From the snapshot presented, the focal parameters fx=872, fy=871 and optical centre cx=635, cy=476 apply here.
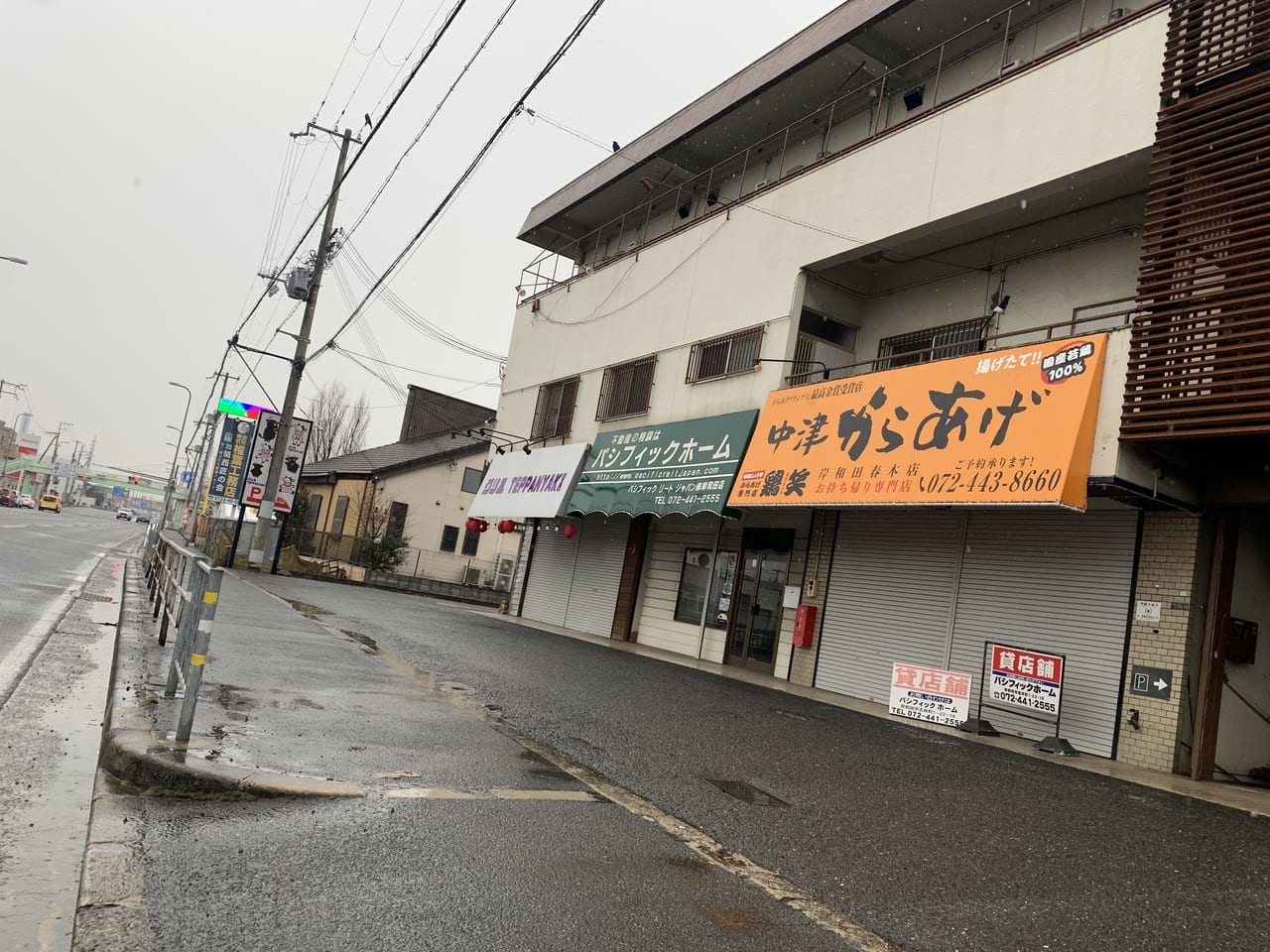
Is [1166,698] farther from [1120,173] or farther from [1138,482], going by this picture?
[1120,173]

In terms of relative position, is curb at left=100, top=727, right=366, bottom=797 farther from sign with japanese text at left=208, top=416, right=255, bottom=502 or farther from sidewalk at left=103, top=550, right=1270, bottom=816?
sign with japanese text at left=208, top=416, right=255, bottom=502

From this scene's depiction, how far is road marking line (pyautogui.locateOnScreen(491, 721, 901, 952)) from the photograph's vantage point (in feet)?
12.1

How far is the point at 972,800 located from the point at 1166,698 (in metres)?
4.82

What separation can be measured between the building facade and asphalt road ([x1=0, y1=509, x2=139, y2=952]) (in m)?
9.32

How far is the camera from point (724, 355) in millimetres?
17266

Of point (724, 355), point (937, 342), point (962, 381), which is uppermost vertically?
point (937, 342)

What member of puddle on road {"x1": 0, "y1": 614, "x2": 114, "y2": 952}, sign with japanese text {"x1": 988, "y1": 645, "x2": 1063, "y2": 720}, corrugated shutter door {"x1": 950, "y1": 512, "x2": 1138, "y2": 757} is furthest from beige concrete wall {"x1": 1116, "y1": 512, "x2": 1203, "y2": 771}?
puddle on road {"x1": 0, "y1": 614, "x2": 114, "y2": 952}

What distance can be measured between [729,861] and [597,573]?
54.6 ft

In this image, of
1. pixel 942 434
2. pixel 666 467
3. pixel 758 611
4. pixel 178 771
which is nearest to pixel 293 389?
pixel 666 467

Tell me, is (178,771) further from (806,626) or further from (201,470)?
(201,470)

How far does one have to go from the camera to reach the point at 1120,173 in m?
11.2

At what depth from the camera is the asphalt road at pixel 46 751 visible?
3316mm

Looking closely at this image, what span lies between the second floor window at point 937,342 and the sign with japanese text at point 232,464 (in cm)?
1998

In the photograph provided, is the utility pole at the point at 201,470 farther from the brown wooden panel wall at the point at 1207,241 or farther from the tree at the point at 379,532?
the brown wooden panel wall at the point at 1207,241
